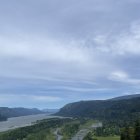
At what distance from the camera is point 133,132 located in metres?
111

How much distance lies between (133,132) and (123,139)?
429 cm

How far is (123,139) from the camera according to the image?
370ft
